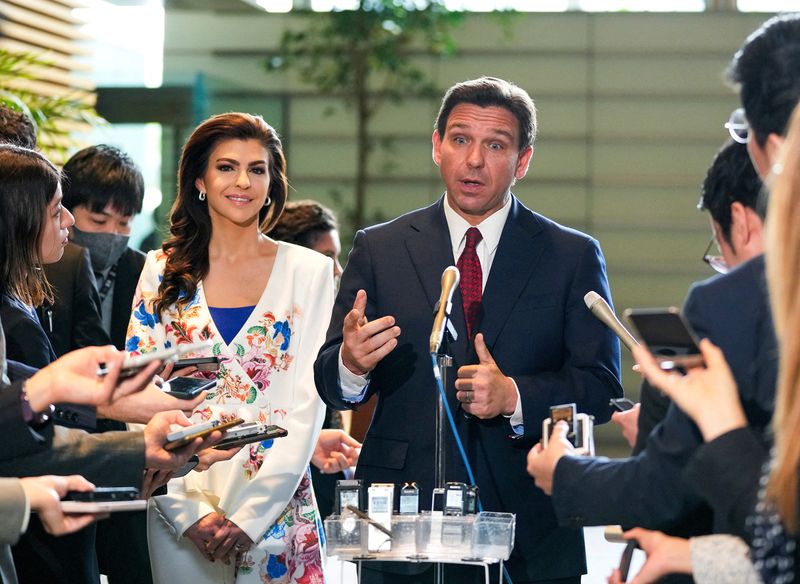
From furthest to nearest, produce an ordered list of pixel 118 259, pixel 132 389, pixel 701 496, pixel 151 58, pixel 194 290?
1. pixel 151 58
2. pixel 118 259
3. pixel 194 290
4. pixel 132 389
5. pixel 701 496

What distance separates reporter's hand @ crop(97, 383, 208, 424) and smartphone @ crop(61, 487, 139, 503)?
61 cm

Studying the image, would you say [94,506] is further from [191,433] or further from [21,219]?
[21,219]

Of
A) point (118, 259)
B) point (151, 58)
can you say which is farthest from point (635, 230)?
point (118, 259)

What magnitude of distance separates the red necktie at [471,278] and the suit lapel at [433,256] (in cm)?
3

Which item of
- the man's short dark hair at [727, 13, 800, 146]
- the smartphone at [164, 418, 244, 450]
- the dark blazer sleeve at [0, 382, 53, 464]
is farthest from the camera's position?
the smartphone at [164, 418, 244, 450]

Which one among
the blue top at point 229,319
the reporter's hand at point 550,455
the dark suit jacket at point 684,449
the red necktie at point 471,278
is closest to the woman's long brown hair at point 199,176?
the blue top at point 229,319

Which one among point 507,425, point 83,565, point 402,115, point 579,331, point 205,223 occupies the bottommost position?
point 83,565

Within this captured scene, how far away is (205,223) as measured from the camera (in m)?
3.52

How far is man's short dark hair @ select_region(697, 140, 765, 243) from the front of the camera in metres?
2.11

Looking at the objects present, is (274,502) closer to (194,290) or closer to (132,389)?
(194,290)

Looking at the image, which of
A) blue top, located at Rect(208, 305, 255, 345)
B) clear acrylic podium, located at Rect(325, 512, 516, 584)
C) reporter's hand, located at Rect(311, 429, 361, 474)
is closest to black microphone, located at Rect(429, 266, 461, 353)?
clear acrylic podium, located at Rect(325, 512, 516, 584)

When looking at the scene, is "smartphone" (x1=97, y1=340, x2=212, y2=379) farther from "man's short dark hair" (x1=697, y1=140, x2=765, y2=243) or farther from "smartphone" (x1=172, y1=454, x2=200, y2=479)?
"man's short dark hair" (x1=697, y1=140, x2=765, y2=243)

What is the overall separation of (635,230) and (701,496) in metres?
8.35

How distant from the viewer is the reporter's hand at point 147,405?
9.16ft
